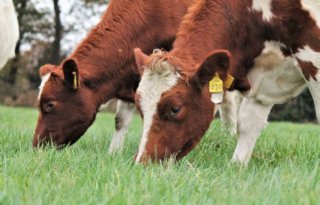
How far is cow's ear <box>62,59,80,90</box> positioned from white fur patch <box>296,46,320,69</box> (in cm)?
239

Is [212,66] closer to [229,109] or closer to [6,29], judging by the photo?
[229,109]

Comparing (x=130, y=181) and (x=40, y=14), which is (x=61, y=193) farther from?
(x=40, y=14)

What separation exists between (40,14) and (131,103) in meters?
28.8

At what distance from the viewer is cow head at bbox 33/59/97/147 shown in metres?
6.21

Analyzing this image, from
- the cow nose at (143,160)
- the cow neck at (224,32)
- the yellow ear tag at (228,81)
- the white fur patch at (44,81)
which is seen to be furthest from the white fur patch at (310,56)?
the white fur patch at (44,81)

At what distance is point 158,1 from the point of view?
272 inches

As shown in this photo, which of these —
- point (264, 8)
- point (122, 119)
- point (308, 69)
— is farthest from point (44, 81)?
point (308, 69)

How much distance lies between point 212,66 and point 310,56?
0.99 meters

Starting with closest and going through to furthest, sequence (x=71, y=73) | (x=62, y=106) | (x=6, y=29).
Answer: (x=71, y=73), (x=62, y=106), (x=6, y=29)

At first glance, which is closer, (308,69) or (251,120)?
(308,69)

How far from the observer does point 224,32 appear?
17.1 ft

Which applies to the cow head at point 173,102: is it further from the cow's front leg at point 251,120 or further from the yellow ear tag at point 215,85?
the cow's front leg at point 251,120

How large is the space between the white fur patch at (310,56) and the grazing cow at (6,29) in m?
4.98

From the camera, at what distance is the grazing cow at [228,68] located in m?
4.61
